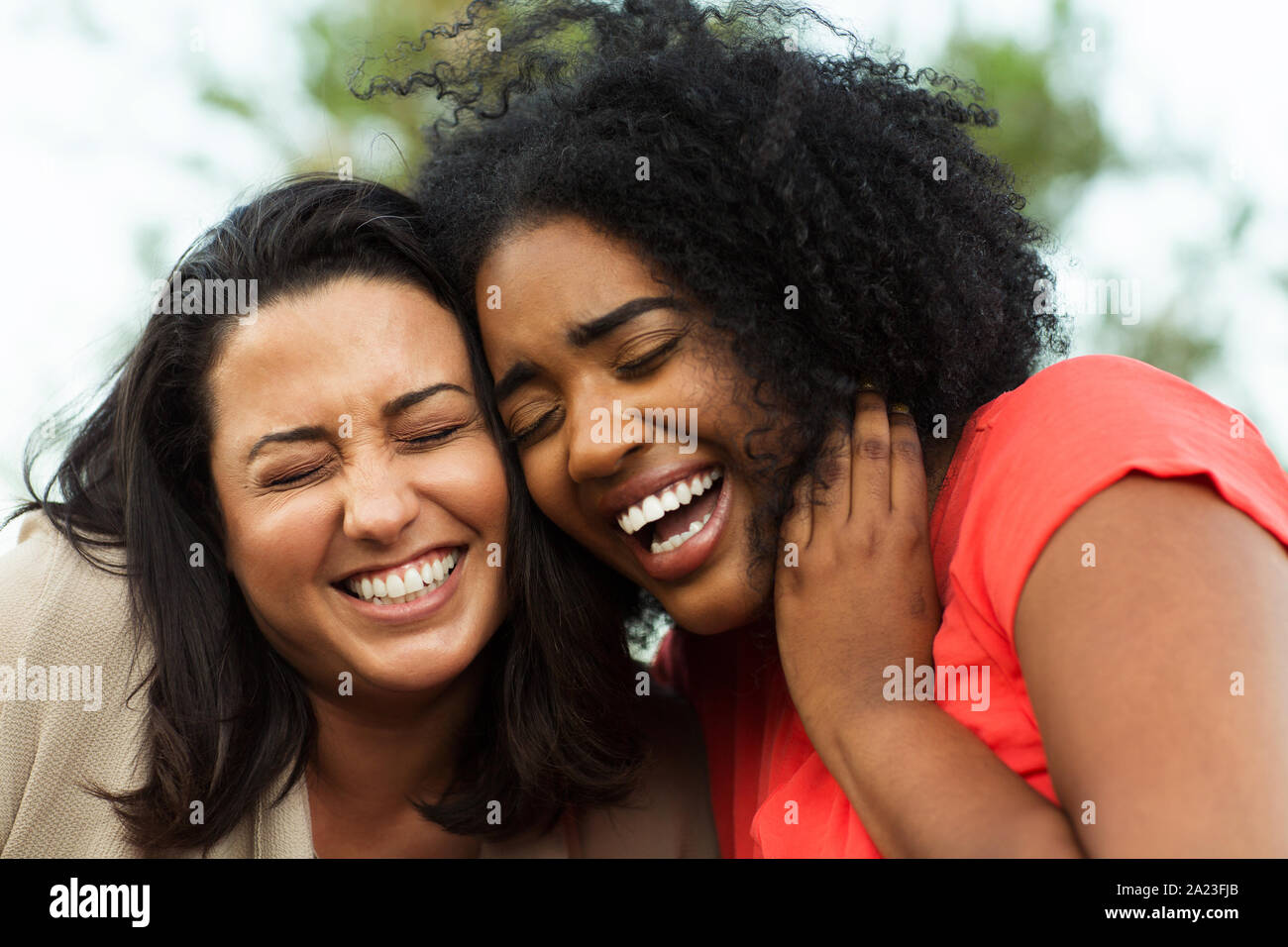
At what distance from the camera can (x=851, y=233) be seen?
8.14 ft

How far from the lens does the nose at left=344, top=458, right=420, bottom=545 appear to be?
2629 millimetres

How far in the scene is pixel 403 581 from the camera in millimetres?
2732

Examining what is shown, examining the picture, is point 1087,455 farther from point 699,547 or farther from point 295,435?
point 295,435

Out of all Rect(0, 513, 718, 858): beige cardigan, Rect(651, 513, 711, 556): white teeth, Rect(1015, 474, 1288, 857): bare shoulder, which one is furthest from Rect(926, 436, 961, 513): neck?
Rect(0, 513, 718, 858): beige cardigan

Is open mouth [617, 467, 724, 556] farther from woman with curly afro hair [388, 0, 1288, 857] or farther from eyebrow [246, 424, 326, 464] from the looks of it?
eyebrow [246, 424, 326, 464]

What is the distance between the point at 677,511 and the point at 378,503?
2.23ft

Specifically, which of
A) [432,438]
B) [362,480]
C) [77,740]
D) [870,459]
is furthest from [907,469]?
[77,740]

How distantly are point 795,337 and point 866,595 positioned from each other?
56 cm

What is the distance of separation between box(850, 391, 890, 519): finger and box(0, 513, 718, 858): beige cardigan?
4.21ft

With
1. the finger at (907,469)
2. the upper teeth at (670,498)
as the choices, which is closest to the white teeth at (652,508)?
the upper teeth at (670,498)

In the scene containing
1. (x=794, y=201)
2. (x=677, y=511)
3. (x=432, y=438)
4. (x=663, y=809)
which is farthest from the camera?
(x=663, y=809)
